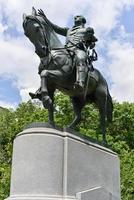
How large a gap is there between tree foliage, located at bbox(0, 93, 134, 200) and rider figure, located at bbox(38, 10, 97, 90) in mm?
12946

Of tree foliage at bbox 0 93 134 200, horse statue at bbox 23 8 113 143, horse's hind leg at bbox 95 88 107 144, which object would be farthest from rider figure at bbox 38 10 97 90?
tree foliage at bbox 0 93 134 200

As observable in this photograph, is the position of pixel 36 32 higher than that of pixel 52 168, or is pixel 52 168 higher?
pixel 36 32

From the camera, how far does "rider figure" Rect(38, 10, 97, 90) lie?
1191cm

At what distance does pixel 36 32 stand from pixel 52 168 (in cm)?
363

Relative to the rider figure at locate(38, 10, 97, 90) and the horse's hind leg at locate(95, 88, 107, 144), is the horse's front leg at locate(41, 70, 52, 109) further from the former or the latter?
the horse's hind leg at locate(95, 88, 107, 144)

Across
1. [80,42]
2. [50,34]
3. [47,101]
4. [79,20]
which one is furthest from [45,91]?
[79,20]

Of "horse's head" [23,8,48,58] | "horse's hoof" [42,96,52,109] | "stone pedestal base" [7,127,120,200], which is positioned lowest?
"stone pedestal base" [7,127,120,200]

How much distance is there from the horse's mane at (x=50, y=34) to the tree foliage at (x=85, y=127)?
539 inches

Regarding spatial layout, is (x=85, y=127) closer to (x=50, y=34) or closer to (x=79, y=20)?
(x=79, y=20)

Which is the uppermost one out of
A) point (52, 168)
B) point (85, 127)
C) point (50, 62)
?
point (85, 127)

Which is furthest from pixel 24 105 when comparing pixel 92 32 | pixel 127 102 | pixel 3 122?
pixel 92 32

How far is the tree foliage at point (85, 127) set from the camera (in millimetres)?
26228

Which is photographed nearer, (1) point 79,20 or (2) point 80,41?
(2) point 80,41

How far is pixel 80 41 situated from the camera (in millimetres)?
12844
